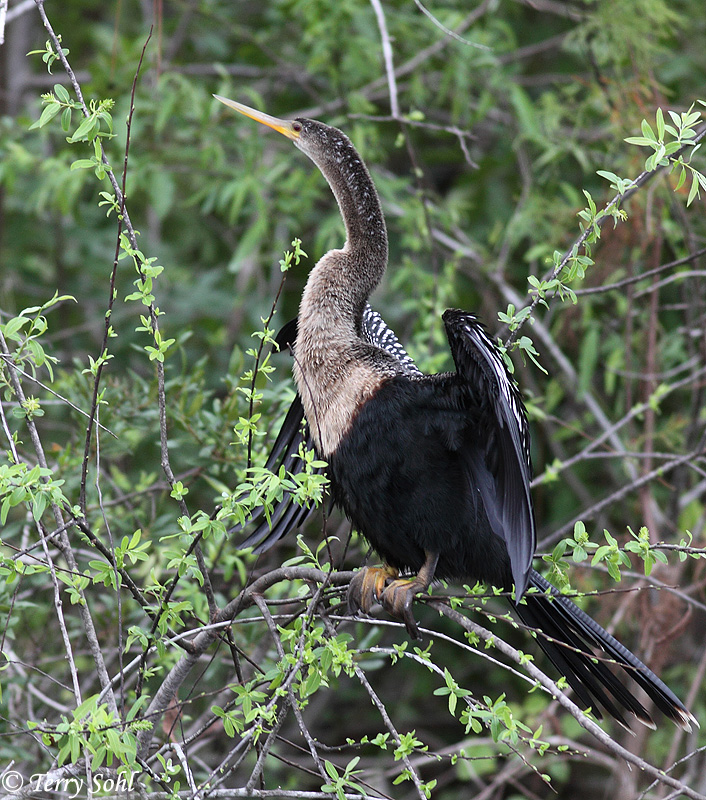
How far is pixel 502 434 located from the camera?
1.79m

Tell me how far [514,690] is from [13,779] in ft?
10.3

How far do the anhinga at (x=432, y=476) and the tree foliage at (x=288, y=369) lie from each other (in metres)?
0.12

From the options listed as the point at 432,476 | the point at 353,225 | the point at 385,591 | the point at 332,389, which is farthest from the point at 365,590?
the point at 353,225

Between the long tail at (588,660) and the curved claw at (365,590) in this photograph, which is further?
the curved claw at (365,590)

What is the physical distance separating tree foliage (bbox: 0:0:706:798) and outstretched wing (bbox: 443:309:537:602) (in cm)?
9

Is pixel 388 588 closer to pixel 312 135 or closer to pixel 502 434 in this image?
pixel 502 434

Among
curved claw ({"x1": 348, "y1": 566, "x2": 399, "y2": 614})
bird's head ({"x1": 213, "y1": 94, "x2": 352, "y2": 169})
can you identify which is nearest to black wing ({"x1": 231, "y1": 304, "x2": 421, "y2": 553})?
curved claw ({"x1": 348, "y1": 566, "x2": 399, "y2": 614})

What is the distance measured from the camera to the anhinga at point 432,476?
71.9 inches

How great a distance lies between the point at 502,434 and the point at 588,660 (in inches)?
22.8

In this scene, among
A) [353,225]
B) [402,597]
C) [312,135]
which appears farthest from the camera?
[312,135]

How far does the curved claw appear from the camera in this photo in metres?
2.03

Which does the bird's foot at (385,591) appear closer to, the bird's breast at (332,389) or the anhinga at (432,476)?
the anhinga at (432,476)

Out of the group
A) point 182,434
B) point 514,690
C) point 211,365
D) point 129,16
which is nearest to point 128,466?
point 211,365

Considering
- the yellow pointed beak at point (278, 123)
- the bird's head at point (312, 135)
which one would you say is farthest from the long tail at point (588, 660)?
the yellow pointed beak at point (278, 123)
